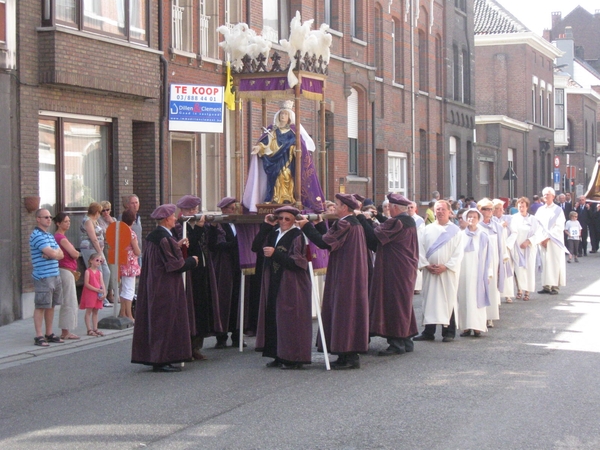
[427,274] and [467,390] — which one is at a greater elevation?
[427,274]

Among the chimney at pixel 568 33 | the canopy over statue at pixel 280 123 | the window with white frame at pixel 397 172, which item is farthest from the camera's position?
the chimney at pixel 568 33

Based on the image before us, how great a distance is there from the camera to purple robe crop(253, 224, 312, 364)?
10.4m

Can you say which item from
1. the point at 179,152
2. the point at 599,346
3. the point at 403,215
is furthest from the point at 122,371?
the point at 179,152

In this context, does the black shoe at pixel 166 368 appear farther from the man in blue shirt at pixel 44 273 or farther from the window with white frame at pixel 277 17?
the window with white frame at pixel 277 17

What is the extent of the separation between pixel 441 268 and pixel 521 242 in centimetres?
586

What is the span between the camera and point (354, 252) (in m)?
10.7

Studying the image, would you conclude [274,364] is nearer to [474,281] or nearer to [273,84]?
[474,281]

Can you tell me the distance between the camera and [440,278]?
12.7m

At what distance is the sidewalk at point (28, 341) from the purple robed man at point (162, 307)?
6.52ft

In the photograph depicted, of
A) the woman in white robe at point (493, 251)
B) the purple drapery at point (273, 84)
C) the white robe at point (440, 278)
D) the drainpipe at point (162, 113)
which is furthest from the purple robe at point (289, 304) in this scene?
the drainpipe at point (162, 113)

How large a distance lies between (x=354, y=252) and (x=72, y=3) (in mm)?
8417

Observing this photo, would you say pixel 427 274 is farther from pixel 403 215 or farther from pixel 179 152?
pixel 179 152

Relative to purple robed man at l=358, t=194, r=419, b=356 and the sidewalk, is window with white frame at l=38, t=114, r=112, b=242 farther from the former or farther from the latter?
purple robed man at l=358, t=194, r=419, b=356

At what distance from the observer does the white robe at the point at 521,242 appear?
17703 millimetres
